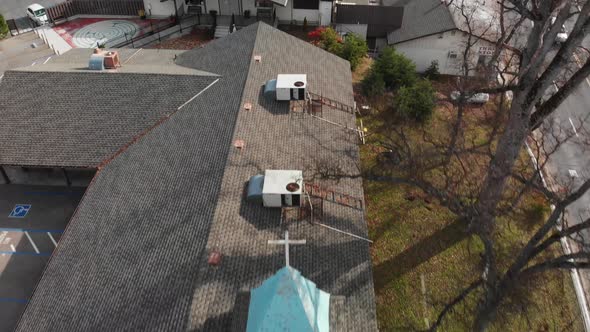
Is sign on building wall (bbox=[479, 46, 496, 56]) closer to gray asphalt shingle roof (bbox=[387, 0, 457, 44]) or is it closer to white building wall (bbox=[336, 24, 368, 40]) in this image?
gray asphalt shingle roof (bbox=[387, 0, 457, 44])

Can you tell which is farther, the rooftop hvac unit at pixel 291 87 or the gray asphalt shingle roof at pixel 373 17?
the gray asphalt shingle roof at pixel 373 17

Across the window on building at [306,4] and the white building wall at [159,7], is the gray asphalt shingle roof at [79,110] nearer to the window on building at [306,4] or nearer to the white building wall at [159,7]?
the window on building at [306,4]

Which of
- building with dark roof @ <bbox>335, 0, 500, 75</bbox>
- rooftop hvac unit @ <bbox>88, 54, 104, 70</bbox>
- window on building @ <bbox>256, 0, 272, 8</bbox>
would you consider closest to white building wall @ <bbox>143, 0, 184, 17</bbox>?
window on building @ <bbox>256, 0, 272, 8</bbox>

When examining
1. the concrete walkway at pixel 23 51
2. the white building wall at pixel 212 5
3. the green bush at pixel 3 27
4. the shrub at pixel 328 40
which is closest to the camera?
the shrub at pixel 328 40

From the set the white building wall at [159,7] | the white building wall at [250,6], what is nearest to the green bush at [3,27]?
the white building wall at [159,7]

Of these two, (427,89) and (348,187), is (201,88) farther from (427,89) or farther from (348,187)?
(427,89)

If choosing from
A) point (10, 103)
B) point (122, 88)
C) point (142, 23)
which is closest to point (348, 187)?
point (122, 88)

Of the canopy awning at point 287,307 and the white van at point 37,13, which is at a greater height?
the white van at point 37,13
